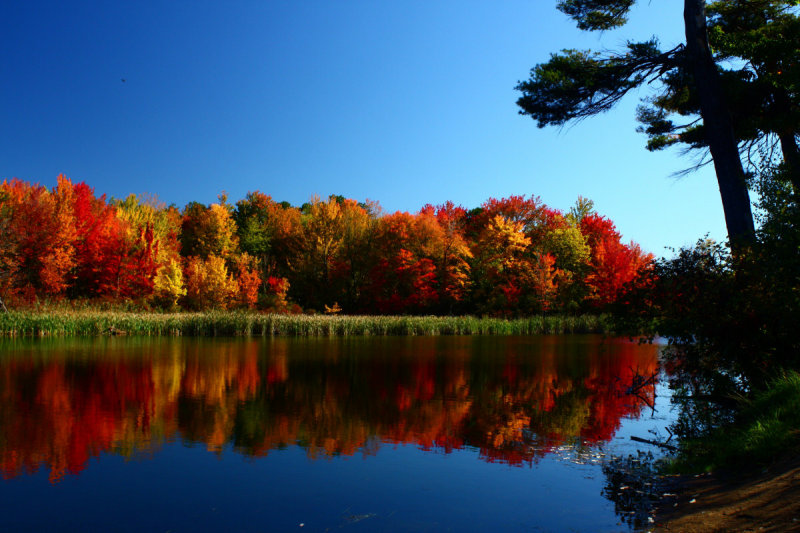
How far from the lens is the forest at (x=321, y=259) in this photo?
35.3 meters

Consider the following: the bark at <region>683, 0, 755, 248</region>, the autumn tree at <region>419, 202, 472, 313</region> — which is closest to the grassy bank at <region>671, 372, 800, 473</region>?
the bark at <region>683, 0, 755, 248</region>

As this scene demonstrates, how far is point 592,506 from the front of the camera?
16.0 ft

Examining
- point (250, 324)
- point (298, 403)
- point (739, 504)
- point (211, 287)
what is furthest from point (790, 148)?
point (211, 287)

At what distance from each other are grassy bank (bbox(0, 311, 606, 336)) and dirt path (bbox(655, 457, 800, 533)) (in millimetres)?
25188

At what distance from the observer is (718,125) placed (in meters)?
10.4

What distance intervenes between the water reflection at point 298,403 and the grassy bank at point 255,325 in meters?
7.58

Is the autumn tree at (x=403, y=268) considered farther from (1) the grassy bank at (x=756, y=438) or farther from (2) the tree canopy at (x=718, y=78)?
(1) the grassy bank at (x=756, y=438)

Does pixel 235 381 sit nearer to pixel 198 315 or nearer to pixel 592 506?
pixel 592 506

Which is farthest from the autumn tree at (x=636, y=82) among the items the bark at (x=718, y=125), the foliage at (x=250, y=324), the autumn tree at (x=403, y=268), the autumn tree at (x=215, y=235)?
the autumn tree at (x=215, y=235)

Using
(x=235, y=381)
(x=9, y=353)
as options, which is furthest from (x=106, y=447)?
(x=9, y=353)

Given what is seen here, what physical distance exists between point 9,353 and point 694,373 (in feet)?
59.2

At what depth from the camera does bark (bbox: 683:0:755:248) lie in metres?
10.00

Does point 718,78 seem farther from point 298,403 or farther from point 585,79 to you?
point 298,403

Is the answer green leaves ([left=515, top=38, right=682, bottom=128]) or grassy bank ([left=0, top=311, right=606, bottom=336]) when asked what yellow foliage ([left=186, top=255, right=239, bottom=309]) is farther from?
green leaves ([left=515, top=38, right=682, bottom=128])
